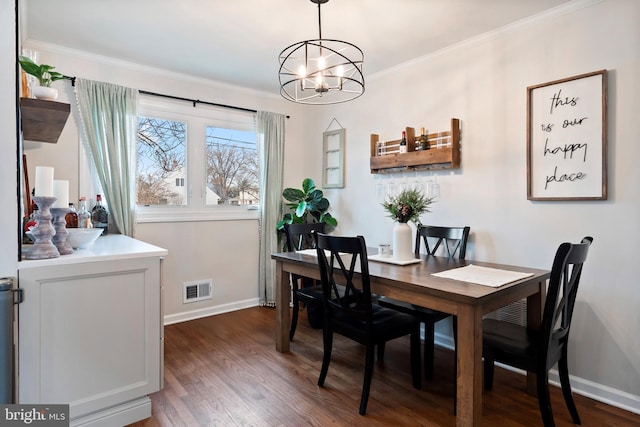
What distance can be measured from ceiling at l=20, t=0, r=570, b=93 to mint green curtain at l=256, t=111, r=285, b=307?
0.91 m

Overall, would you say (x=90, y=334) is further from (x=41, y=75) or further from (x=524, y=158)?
(x=524, y=158)

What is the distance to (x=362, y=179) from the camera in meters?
3.79

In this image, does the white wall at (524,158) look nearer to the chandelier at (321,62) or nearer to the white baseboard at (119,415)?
the chandelier at (321,62)

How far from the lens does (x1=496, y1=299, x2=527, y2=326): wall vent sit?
2508 mm

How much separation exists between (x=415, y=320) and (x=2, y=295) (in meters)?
2.10

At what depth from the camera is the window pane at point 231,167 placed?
384cm

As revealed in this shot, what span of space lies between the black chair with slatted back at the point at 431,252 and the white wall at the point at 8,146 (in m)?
2.16

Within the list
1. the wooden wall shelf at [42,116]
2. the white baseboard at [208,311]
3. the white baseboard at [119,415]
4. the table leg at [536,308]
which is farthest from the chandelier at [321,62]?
the white baseboard at [208,311]

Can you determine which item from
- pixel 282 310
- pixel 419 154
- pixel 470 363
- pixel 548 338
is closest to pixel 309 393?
pixel 282 310

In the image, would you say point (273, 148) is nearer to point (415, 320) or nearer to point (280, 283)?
point (280, 283)

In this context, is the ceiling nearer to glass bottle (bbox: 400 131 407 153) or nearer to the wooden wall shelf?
glass bottle (bbox: 400 131 407 153)

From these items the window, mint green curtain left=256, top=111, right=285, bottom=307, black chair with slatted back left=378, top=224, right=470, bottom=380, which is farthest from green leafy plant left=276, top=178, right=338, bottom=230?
black chair with slatted back left=378, top=224, right=470, bottom=380

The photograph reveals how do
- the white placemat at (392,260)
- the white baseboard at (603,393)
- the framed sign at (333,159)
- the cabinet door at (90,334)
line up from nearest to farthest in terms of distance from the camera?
the cabinet door at (90,334)
the white baseboard at (603,393)
the white placemat at (392,260)
the framed sign at (333,159)

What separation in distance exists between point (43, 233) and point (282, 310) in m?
1.68
